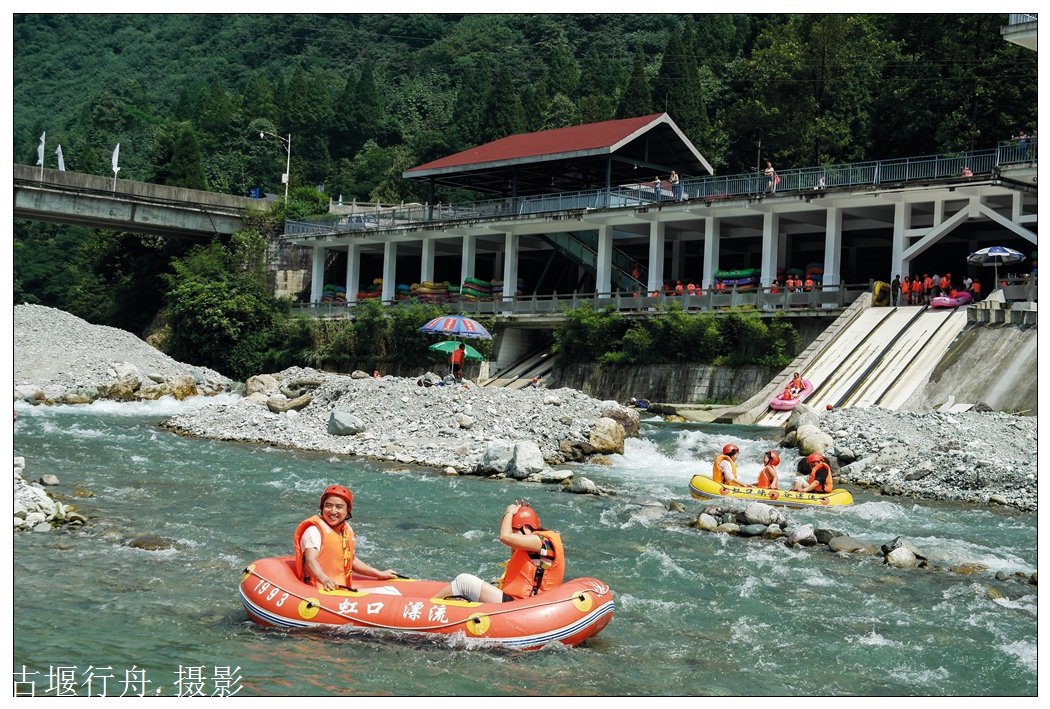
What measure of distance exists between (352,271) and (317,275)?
2020 millimetres

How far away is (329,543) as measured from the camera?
10.1 metres

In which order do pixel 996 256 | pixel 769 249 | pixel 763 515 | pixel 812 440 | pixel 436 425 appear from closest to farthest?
pixel 763 515, pixel 812 440, pixel 436 425, pixel 996 256, pixel 769 249

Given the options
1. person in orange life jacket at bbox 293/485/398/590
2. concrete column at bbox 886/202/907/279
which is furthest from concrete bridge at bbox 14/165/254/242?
person in orange life jacket at bbox 293/485/398/590

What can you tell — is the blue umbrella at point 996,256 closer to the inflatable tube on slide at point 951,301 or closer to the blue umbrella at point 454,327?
the inflatable tube on slide at point 951,301

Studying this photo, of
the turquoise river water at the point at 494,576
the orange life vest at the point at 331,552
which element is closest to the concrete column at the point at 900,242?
the turquoise river water at the point at 494,576

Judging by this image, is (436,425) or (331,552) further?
(436,425)

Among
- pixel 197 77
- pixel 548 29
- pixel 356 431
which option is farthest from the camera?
pixel 197 77

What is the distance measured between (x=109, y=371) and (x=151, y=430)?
9453 mm

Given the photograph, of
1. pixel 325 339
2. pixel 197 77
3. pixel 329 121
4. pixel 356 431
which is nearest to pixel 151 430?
pixel 356 431

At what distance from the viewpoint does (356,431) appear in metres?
24.0

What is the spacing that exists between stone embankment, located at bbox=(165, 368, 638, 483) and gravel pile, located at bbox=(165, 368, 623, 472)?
0.9 inches

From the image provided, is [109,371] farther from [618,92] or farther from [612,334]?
[618,92]

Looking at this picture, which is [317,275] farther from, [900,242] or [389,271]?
[900,242]

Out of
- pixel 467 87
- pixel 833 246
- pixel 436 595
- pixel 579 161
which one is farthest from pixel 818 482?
pixel 467 87
